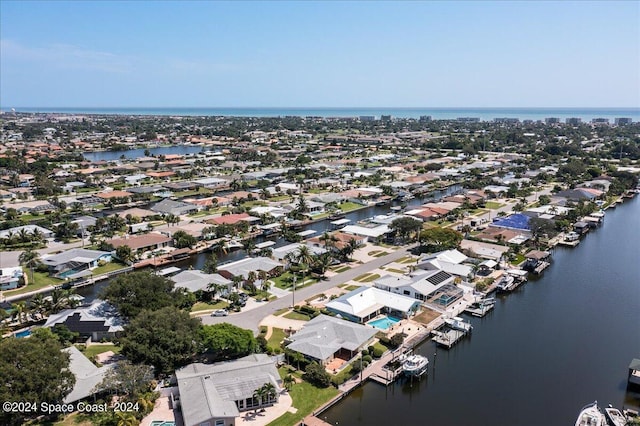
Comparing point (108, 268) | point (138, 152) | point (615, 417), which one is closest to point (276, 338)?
point (615, 417)

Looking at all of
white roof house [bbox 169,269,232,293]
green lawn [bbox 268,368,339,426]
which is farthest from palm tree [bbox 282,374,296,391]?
white roof house [bbox 169,269,232,293]

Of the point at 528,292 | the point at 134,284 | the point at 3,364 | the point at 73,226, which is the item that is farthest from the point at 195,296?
the point at 528,292

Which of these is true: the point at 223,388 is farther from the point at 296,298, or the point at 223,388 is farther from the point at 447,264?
Result: the point at 447,264

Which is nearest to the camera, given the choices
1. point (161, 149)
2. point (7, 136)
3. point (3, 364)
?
point (3, 364)

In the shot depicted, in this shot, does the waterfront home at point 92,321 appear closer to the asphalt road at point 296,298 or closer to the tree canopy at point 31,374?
the asphalt road at point 296,298

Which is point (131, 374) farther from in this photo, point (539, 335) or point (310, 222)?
point (310, 222)

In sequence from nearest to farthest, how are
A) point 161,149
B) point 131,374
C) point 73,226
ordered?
1. point 131,374
2. point 73,226
3. point 161,149
